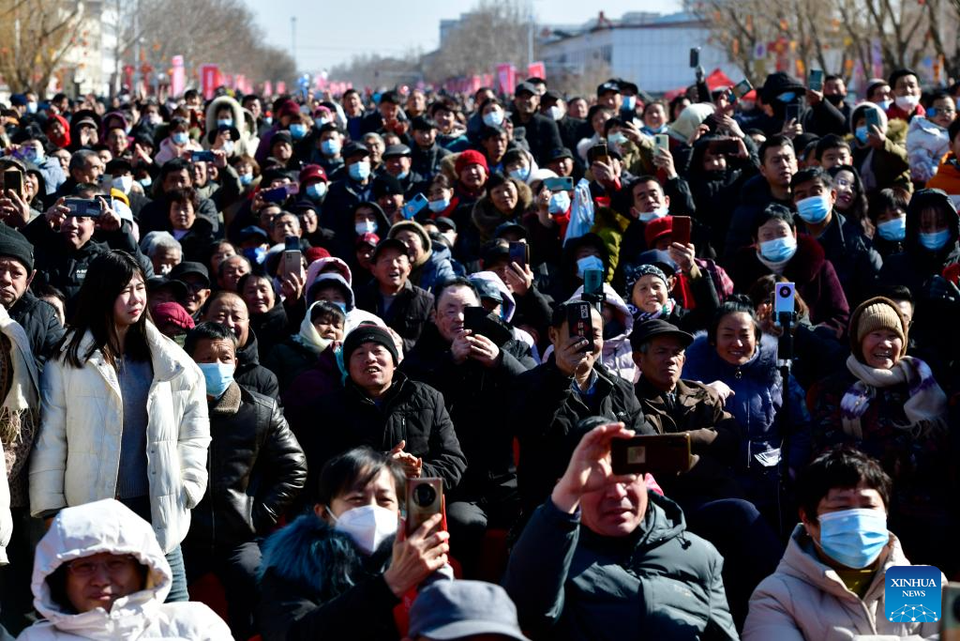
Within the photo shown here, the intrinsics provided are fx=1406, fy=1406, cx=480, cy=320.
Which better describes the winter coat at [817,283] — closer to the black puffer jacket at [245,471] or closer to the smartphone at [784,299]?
the smartphone at [784,299]

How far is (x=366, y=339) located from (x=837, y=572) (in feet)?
8.84

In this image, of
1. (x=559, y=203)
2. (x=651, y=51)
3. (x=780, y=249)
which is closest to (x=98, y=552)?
(x=780, y=249)

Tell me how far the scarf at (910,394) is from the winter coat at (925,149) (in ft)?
18.9

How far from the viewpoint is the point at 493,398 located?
270 inches

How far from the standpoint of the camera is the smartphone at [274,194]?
37.9 ft

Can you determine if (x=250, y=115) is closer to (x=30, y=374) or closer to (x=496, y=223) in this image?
(x=496, y=223)

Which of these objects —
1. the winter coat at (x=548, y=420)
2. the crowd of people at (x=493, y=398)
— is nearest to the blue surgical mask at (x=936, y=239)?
the crowd of people at (x=493, y=398)

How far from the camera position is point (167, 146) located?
15281mm

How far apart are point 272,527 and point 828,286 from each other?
162 inches

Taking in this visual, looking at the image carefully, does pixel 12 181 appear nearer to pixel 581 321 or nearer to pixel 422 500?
pixel 581 321

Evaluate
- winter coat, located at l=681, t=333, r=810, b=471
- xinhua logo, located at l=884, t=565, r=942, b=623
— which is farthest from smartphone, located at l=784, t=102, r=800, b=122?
xinhua logo, located at l=884, t=565, r=942, b=623

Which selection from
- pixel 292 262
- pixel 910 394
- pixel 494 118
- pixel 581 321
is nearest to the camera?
pixel 581 321

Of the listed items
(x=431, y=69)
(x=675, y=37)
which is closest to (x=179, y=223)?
(x=675, y=37)

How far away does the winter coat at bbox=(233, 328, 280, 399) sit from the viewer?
22.7 feet
